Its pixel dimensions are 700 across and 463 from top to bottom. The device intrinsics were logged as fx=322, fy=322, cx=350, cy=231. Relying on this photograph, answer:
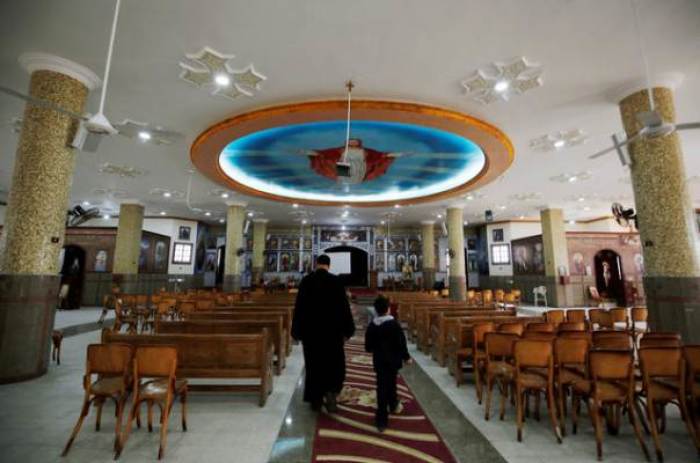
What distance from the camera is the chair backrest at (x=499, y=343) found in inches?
148

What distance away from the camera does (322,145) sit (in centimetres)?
881

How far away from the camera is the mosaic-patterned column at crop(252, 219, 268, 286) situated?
20.0 metres

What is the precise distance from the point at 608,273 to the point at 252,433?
20.0 meters

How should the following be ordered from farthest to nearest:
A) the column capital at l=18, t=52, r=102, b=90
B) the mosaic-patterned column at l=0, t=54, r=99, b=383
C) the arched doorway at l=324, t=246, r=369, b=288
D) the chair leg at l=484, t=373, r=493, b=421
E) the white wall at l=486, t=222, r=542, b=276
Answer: the arched doorway at l=324, t=246, r=369, b=288
the white wall at l=486, t=222, r=542, b=276
the column capital at l=18, t=52, r=102, b=90
the mosaic-patterned column at l=0, t=54, r=99, b=383
the chair leg at l=484, t=373, r=493, b=421

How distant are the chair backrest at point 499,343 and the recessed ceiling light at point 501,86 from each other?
4048 millimetres

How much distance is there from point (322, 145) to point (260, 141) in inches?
64.3

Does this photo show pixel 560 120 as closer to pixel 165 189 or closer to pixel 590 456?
pixel 590 456

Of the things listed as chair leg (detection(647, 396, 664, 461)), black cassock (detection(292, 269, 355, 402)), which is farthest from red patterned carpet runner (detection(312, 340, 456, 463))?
chair leg (detection(647, 396, 664, 461))

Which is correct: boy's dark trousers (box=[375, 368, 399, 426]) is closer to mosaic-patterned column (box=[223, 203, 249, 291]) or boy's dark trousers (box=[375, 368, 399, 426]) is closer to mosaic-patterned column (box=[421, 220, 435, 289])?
mosaic-patterned column (box=[223, 203, 249, 291])

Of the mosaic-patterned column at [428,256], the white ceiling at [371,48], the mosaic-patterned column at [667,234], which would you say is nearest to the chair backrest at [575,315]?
the mosaic-patterned column at [667,234]

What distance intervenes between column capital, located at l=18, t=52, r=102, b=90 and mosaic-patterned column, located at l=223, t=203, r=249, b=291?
9.30m

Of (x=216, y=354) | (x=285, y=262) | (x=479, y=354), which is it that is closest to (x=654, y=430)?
(x=479, y=354)

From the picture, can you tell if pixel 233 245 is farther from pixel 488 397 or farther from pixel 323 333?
pixel 488 397

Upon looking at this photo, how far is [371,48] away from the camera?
4.61 meters
